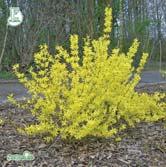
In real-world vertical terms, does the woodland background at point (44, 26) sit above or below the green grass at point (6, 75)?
above

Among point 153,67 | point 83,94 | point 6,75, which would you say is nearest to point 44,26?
point 6,75

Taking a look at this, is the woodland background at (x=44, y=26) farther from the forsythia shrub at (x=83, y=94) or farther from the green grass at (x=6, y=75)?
the forsythia shrub at (x=83, y=94)

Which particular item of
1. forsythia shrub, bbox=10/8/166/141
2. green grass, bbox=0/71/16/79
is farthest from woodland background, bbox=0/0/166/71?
forsythia shrub, bbox=10/8/166/141

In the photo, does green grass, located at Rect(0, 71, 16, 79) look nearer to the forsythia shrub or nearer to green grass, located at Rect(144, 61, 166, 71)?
green grass, located at Rect(144, 61, 166, 71)

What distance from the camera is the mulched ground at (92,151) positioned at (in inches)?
147

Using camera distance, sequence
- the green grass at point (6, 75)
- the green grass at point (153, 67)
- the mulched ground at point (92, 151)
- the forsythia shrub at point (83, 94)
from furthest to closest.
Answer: the green grass at point (153, 67) → the green grass at point (6, 75) → the forsythia shrub at point (83, 94) → the mulched ground at point (92, 151)

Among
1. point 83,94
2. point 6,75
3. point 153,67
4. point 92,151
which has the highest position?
point 83,94

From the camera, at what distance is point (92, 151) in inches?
156

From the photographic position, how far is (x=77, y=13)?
45.5 ft

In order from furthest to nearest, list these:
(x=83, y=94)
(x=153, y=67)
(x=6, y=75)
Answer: (x=153, y=67)
(x=6, y=75)
(x=83, y=94)

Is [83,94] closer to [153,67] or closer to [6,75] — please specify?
[6,75]

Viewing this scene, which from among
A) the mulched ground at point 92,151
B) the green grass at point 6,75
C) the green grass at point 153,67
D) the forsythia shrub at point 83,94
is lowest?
the green grass at point 153,67

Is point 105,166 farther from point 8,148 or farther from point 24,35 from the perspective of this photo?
point 24,35

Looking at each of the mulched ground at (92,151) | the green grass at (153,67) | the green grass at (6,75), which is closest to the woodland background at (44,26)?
the green grass at (6,75)
